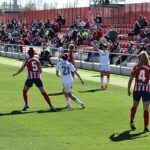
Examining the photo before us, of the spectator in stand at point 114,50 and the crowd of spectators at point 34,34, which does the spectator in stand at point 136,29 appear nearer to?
the spectator in stand at point 114,50

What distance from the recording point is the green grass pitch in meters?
10.8

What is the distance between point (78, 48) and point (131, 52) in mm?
7328

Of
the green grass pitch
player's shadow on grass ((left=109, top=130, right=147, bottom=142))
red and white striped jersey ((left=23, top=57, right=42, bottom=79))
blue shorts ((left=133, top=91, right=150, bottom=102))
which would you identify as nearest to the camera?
the green grass pitch

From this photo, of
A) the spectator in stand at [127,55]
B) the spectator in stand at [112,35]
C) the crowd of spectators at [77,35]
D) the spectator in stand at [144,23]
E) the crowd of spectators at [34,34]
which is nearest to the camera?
the spectator in stand at [127,55]

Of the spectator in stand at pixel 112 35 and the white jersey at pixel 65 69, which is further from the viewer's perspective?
the spectator in stand at pixel 112 35

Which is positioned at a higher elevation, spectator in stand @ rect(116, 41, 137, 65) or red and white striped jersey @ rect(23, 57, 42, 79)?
red and white striped jersey @ rect(23, 57, 42, 79)

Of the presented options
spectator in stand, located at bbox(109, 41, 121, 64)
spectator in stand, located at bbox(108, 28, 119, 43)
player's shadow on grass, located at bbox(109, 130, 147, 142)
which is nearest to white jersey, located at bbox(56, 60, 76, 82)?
player's shadow on grass, located at bbox(109, 130, 147, 142)

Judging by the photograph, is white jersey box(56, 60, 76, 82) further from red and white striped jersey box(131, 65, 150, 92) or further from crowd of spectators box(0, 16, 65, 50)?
crowd of spectators box(0, 16, 65, 50)

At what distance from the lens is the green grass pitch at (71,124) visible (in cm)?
1084

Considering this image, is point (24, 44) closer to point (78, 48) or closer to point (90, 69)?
point (78, 48)

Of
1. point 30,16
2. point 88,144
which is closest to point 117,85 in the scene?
point 88,144

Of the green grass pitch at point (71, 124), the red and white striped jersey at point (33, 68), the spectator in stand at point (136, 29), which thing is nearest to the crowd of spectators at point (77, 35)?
the spectator in stand at point (136, 29)

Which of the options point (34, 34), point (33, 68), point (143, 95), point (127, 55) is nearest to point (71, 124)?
point (143, 95)

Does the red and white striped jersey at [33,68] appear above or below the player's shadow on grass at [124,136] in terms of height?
above
